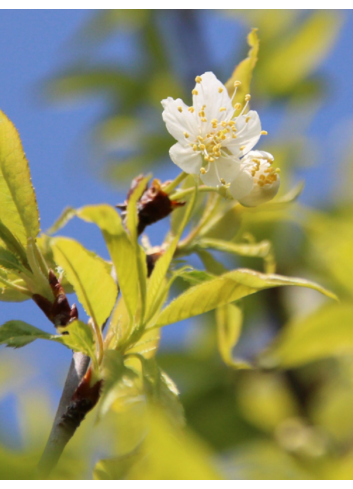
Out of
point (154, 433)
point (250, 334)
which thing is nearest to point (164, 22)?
point (250, 334)

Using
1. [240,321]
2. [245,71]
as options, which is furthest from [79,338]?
[245,71]

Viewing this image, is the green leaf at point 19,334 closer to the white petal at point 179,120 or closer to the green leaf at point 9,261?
the green leaf at point 9,261

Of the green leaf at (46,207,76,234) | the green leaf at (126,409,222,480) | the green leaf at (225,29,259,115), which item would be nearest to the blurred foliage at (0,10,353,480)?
the green leaf at (126,409,222,480)

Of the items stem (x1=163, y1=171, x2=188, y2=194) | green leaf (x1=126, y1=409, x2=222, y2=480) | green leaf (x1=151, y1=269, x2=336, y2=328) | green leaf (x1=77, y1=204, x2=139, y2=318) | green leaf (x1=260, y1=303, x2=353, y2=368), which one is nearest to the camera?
green leaf (x1=126, y1=409, x2=222, y2=480)

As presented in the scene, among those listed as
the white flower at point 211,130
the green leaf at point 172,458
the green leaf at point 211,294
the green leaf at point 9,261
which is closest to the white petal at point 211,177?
the white flower at point 211,130

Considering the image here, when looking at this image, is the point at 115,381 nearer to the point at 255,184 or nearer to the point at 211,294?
the point at 211,294

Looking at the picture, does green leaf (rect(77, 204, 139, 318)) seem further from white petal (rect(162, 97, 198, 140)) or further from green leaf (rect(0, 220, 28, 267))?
white petal (rect(162, 97, 198, 140))
